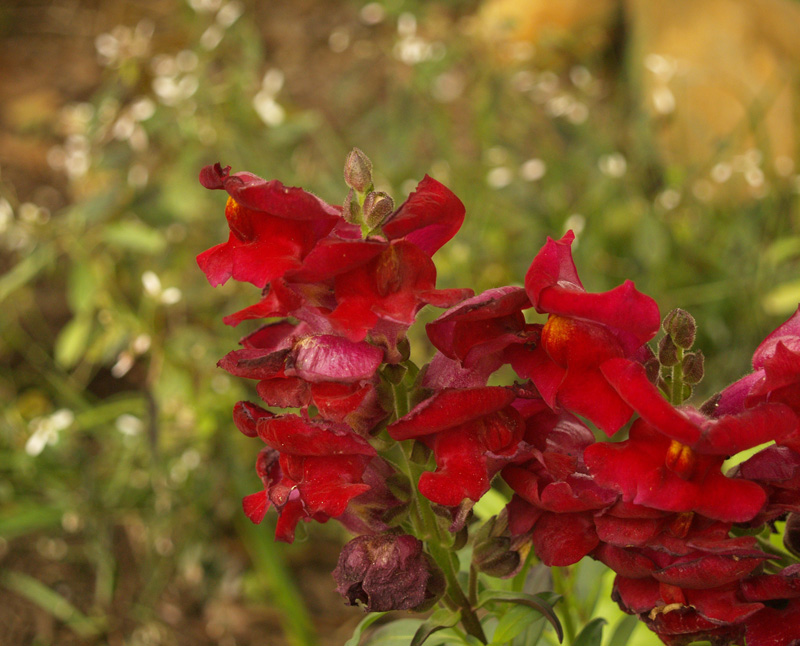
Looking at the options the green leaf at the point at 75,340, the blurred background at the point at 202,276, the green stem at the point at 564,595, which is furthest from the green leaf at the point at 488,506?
the green leaf at the point at 75,340

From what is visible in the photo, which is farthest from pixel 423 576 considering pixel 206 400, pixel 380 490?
pixel 206 400

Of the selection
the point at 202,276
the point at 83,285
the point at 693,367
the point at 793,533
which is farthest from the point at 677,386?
the point at 202,276

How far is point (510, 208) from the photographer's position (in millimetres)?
1715

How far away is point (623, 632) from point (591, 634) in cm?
3

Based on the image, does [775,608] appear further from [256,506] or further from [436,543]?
[256,506]

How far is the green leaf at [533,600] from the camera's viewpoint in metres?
0.49

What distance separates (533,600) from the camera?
504mm

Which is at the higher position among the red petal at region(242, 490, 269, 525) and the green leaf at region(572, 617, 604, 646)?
the red petal at region(242, 490, 269, 525)

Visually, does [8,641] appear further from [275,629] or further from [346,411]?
[346,411]

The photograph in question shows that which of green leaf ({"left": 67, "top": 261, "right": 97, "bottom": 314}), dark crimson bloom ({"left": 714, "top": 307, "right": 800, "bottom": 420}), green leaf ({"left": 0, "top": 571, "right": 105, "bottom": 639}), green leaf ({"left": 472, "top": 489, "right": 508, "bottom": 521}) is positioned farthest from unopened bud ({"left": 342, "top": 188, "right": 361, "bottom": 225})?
green leaf ({"left": 0, "top": 571, "right": 105, "bottom": 639})

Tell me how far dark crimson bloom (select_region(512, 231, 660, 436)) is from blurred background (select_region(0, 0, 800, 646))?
852 millimetres

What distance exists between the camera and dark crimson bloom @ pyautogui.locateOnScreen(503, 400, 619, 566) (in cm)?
44

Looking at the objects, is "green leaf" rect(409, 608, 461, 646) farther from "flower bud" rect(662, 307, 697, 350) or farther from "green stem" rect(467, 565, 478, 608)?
"flower bud" rect(662, 307, 697, 350)

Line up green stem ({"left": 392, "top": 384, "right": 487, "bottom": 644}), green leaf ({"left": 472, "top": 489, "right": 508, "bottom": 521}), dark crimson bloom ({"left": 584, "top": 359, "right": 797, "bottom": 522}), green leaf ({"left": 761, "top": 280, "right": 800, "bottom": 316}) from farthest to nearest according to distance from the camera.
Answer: green leaf ({"left": 761, "top": 280, "right": 800, "bottom": 316}) → green leaf ({"left": 472, "top": 489, "right": 508, "bottom": 521}) → green stem ({"left": 392, "top": 384, "right": 487, "bottom": 644}) → dark crimson bloom ({"left": 584, "top": 359, "right": 797, "bottom": 522})
